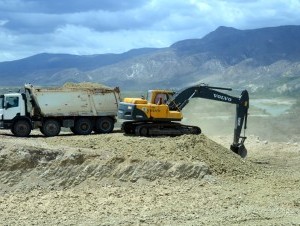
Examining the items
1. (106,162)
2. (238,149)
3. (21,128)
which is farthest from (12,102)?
(238,149)

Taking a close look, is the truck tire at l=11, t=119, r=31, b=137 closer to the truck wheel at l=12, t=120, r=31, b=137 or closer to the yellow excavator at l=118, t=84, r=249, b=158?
the truck wheel at l=12, t=120, r=31, b=137

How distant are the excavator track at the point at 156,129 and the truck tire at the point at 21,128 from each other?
16.0 feet

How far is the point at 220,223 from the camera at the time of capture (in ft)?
54.2

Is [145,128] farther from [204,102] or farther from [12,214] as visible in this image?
[204,102]

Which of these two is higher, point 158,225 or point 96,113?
point 96,113

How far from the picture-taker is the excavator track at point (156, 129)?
25484mm

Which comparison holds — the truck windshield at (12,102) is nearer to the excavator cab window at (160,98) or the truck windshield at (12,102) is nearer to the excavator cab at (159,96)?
the excavator cab at (159,96)

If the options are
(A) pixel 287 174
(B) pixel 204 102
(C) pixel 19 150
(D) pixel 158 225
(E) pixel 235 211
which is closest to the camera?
(D) pixel 158 225

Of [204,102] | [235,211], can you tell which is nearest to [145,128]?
[235,211]

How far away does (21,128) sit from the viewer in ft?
91.5

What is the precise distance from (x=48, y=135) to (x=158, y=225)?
13191mm

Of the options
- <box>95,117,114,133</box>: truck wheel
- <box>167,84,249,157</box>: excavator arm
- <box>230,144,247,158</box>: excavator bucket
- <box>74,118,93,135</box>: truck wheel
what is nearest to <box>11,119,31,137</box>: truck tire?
<box>74,118,93,135</box>: truck wheel

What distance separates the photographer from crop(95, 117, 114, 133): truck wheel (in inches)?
1164

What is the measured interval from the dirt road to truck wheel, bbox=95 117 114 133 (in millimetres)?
5135
